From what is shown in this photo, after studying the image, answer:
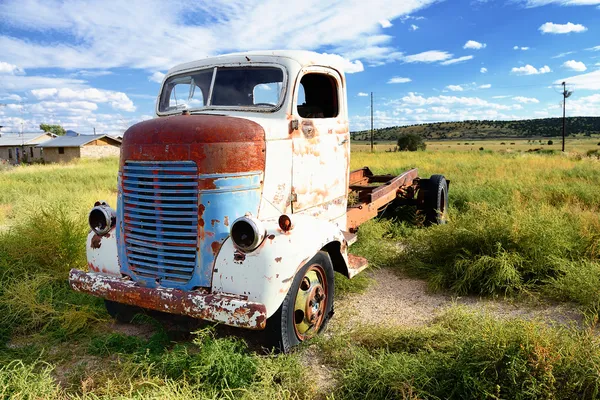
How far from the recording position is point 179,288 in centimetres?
355

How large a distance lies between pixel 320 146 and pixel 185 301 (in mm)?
2090

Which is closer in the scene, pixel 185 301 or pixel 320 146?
pixel 185 301

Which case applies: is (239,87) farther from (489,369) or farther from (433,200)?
(433,200)

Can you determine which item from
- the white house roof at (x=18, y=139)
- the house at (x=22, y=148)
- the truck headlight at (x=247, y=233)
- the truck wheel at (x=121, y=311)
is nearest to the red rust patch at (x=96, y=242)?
the truck wheel at (x=121, y=311)

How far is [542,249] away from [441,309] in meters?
1.69

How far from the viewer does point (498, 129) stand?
105 meters

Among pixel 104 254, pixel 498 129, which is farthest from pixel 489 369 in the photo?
pixel 498 129

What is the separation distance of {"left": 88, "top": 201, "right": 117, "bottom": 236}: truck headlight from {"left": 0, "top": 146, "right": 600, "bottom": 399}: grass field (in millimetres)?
886

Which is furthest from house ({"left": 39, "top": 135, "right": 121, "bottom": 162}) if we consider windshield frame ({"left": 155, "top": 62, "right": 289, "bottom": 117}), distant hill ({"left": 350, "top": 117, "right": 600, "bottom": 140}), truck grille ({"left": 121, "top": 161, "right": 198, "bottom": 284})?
distant hill ({"left": 350, "top": 117, "right": 600, "bottom": 140})

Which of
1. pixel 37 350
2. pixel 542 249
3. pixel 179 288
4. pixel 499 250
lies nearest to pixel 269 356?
pixel 179 288

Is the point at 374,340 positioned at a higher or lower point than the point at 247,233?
lower

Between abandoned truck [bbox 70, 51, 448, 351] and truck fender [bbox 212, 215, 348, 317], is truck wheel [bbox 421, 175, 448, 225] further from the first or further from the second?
truck fender [bbox 212, 215, 348, 317]

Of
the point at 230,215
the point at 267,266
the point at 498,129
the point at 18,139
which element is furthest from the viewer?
the point at 498,129

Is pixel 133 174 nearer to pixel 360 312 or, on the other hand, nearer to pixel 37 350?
pixel 37 350
